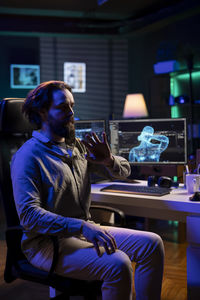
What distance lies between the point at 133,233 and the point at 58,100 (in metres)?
0.75

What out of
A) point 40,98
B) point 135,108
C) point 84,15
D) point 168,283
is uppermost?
point 84,15

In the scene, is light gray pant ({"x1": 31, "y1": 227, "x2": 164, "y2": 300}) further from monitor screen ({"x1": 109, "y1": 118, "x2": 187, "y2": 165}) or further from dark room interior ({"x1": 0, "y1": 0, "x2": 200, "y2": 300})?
dark room interior ({"x1": 0, "y1": 0, "x2": 200, "y2": 300})

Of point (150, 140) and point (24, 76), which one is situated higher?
point (24, 76)

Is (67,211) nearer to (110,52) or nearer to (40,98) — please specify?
(40,98)

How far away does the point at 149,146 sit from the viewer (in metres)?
2.78

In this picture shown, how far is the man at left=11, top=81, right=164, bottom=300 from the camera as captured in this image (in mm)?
1496

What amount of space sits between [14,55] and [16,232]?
559 cm

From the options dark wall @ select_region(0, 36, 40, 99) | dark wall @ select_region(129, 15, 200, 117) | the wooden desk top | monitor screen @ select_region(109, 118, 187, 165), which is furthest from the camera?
dark wall @ select_region(0, 36, 40, 99)

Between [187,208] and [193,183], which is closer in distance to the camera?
[187,208]

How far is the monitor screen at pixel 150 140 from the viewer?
8.80 feet

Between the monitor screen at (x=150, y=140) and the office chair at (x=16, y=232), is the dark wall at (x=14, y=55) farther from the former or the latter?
the office chair at (x=16, y=232)

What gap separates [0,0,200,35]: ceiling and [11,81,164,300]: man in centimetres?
457

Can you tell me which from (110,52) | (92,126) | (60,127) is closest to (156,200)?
(60,127)

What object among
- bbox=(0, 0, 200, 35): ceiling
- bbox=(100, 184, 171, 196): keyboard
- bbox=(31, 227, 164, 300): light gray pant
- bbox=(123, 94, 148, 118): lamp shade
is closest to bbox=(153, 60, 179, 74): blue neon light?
bbox=(123, 94, 148, 118): lamp shade
